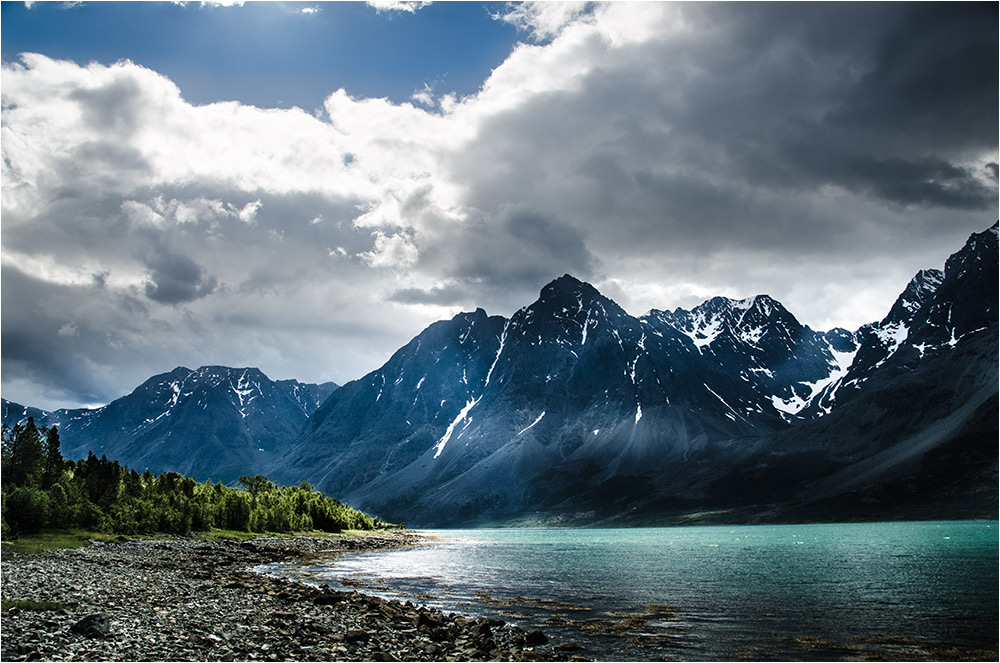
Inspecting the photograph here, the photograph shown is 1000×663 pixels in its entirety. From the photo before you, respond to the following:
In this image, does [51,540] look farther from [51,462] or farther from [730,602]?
[730,602]

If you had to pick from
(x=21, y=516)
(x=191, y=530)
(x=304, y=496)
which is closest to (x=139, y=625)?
(x=21, y=516)

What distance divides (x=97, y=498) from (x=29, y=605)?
88.0m

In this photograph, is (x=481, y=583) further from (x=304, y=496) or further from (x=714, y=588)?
(x=304, y=496)

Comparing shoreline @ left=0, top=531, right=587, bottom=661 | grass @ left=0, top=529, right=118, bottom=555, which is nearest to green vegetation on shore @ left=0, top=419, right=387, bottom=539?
grass @ left=0, top=529, right=118, bottom=555

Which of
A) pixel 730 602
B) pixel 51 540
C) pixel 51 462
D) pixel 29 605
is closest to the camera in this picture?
pixel 29 605

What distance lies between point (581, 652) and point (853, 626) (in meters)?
18.0

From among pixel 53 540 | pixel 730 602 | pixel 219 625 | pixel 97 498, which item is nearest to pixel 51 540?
pixel 53 540

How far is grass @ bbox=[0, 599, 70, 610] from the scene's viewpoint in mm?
28797

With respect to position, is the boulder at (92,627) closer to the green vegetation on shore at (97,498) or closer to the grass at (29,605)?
the grass at (29,605)

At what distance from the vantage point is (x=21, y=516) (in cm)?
7669

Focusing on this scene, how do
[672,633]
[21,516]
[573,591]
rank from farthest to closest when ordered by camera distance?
[21,516] → [573,591] → [672,633]

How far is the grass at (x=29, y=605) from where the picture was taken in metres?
28.8

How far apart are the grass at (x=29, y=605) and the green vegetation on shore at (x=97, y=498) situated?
41.3 m

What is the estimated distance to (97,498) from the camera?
342ft
